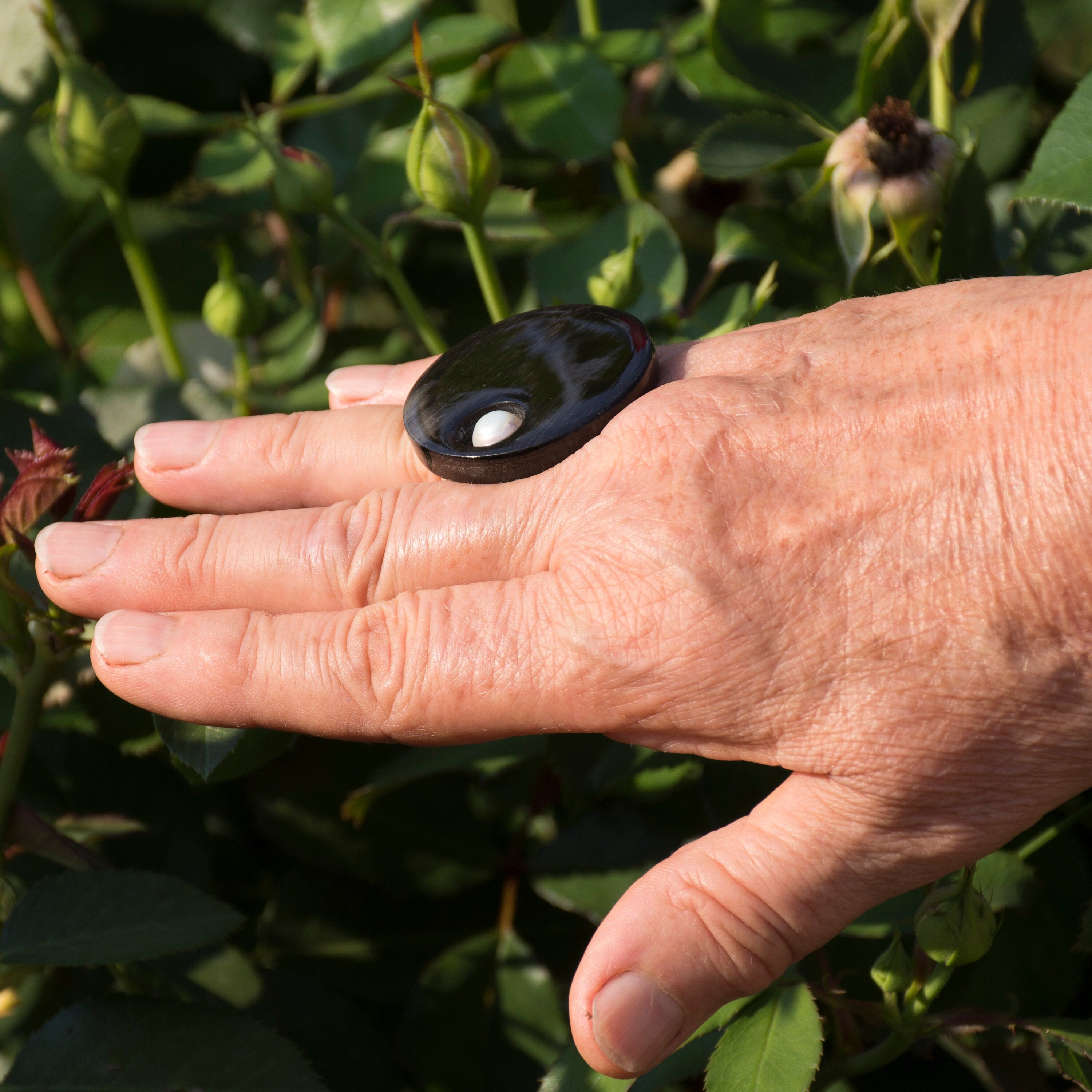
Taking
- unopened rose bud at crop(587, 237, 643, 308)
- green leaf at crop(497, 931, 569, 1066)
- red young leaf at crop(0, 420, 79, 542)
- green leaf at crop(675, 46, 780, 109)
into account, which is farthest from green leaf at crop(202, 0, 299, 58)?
green leaf at crop(497, 931, 569, 1066)

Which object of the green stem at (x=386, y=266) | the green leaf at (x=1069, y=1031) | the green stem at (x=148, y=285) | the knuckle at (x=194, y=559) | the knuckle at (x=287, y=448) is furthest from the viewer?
the green stem at (x=148, y=285)

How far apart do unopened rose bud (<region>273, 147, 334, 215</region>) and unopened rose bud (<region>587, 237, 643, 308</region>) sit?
0.91 ft

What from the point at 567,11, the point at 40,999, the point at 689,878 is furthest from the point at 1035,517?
the point at 567,11

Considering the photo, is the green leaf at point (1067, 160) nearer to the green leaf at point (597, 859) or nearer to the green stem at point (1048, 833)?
the green stem at point (1048, 833)

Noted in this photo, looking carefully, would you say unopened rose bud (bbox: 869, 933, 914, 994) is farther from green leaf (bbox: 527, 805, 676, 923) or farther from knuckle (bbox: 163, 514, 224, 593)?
knuckle (bbox: 163, 514, 224, 593)

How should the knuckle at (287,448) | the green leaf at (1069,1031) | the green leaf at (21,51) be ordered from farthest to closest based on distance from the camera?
the green leaf at (21,51), the knuckle at (287,448), the green leaf at (1069,1031)

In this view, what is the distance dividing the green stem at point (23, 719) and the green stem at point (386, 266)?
0.47 meters

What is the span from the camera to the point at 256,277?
4.79 feet

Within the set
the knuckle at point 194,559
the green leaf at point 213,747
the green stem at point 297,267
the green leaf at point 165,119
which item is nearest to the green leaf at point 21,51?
the green leaf at point 165,119

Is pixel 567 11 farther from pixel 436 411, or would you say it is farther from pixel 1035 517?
pixel 1035 517

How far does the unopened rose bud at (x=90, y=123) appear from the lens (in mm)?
1158

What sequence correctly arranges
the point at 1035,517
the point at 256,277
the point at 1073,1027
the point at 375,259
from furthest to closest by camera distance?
the point at 256,277 → the point at 375,259 → the point at 1073,1027 → the point at 1035,517

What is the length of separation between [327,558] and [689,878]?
386 mm

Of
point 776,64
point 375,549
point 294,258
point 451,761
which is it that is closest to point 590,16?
point 776,64
